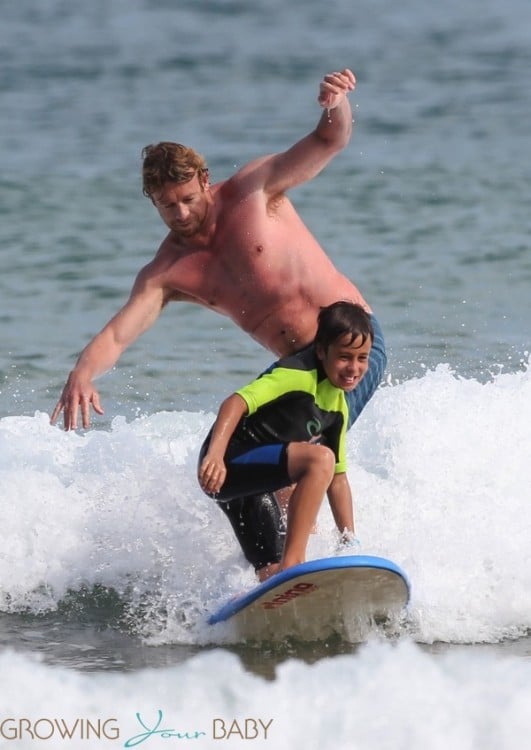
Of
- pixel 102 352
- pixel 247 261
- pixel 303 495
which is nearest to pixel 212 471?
pixel 303 495

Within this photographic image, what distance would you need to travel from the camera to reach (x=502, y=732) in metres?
4.81

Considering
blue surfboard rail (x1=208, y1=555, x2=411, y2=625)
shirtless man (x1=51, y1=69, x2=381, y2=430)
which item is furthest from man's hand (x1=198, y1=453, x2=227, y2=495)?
shirtless man (x1=51, y1=69, x2=381, y2=430)

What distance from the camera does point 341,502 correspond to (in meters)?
5.85

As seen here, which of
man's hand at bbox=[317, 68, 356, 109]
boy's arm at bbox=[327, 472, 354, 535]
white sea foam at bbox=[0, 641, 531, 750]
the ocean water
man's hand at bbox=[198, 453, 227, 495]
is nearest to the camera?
white sea foam at bbox=[0, 641, 531, 750]

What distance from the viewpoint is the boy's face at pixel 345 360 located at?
5.54 m

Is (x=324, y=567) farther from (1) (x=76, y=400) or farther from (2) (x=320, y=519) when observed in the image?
(2) (x=320, y=519)

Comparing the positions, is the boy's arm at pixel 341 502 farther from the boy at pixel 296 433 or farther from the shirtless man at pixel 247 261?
the shirtless man at pixel 247 261

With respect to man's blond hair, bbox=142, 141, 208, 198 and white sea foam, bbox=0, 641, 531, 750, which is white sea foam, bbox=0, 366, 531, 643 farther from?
man's blond hair, bbox=142, 141, 208, 198

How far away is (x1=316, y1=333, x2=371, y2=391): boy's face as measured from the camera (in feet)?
18.2

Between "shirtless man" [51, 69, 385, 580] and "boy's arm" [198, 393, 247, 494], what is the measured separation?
1.41 feet

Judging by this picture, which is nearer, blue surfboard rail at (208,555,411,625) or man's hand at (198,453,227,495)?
blue surfboard rail at (208,555,411,625)

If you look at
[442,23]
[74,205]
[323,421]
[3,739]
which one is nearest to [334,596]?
[323,421]

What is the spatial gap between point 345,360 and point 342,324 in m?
0.14

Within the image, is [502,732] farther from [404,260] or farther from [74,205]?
[74,205]
